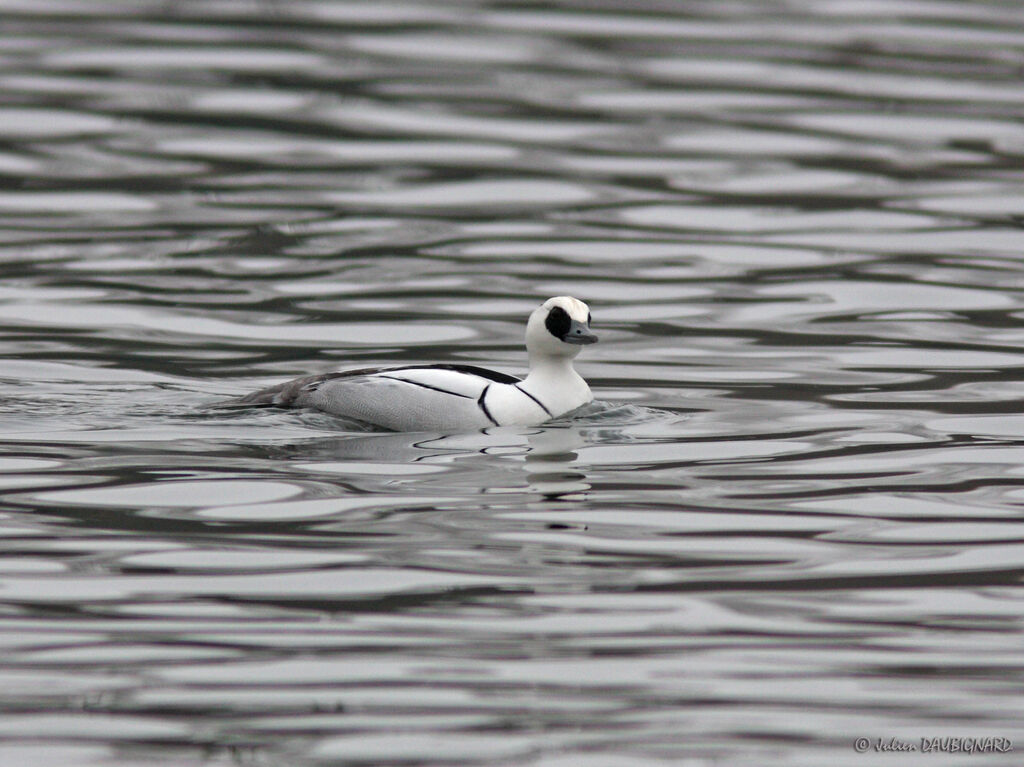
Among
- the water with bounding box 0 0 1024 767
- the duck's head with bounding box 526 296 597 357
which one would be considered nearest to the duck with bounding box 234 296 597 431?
the duck's head with bounding box 526 296 597 357

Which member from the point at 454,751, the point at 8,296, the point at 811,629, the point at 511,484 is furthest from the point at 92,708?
the point at 8,296

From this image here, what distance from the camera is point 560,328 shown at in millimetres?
12117

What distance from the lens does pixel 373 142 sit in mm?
22078

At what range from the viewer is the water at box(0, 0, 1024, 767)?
7.32m

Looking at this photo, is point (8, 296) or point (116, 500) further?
point (8, 296)

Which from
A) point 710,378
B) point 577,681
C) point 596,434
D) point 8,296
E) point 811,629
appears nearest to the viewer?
point 577,681

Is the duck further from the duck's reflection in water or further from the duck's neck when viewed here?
the duck's reflection in water

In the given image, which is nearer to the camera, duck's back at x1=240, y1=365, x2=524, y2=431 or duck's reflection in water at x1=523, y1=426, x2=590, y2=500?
duck's reflection in water at x1=523, y1=426, x2=590, y2=500

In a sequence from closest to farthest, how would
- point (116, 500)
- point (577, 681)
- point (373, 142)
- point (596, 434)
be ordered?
point (577, 681)
point (116, 500)
point (596, 434)
point (373, 142)

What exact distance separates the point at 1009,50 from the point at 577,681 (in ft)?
66.4

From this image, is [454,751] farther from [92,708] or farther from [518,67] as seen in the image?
[518,67]

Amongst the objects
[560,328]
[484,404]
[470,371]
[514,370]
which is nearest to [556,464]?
[484,404]

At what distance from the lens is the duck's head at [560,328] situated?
39.7ft

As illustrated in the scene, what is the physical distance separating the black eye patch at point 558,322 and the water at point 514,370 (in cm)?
62
